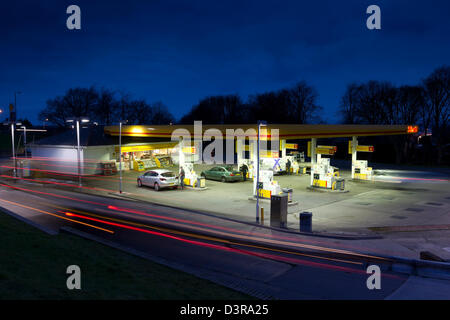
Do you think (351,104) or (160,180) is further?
(351,104)

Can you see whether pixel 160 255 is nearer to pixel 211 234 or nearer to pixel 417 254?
pixel 211 234

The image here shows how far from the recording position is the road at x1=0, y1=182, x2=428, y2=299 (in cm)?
806

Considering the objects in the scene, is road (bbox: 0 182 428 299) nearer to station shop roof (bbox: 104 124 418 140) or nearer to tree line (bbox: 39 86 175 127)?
station shop roof (bbox: 104 124 418 140)

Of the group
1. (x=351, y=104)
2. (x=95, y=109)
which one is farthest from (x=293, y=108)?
(x=95, y=109)

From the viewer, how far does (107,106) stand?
6581 centimetres

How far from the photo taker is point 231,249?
36.5ft

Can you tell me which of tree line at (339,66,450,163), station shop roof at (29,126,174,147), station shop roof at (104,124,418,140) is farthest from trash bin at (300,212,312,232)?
tree line at (339,66,450,163)

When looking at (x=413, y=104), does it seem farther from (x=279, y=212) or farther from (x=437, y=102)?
(x=279, y=212)

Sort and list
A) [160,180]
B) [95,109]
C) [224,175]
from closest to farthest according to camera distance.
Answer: [160,180] → [224,175] → [95,109]

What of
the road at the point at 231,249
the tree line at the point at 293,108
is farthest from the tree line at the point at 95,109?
the road at the point at 231,249

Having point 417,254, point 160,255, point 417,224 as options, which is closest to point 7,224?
point 160,255

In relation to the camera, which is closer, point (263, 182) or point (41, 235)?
point (41, 235)

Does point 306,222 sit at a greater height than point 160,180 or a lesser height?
lesser
